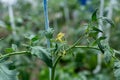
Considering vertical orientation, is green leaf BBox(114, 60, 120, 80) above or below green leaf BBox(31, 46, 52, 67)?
below

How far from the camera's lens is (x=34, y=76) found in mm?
2428

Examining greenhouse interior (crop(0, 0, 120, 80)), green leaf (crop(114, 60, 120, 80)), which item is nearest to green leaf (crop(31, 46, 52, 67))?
greenhouse interior (crop(0, 0, 120, 80))

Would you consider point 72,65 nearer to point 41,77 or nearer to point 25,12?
point 41,77

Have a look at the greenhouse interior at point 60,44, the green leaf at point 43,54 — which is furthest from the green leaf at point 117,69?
the green leaf at point 43,54

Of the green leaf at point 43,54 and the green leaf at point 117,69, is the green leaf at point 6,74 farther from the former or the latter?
the green leaf at point 117,69

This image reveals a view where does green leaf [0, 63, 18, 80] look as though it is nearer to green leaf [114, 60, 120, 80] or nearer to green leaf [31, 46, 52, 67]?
green leaf [31, 46, 52, 67]

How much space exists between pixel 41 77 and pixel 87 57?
18.3 inches

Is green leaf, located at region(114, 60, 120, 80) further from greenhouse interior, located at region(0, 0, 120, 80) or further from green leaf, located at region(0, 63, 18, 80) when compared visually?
green leaf, located at region(0, 63, 18, 80)

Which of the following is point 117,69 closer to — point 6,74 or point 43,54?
point 43,54

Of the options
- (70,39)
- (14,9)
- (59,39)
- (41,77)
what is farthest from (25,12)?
(59,39)

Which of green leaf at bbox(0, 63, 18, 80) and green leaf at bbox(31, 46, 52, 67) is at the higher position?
green leaf at bbox(31, 46, 52, 67)

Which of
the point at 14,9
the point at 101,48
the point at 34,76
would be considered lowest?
the point at 34,76

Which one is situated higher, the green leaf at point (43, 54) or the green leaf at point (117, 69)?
the green leaf at point (43, 54)

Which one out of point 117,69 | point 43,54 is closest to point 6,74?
point 43,54
